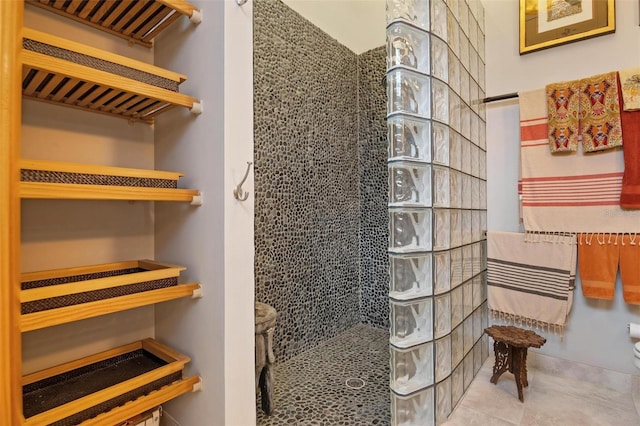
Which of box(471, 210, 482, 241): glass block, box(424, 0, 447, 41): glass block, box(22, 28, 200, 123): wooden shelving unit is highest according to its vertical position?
box(424, 0, 447, 41): glass block

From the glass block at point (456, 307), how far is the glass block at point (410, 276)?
29 centimetres

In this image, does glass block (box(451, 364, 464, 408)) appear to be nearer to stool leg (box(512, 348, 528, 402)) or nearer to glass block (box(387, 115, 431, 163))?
stool leg (box(512, 348, 528, 402))

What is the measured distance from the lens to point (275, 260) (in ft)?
7.20

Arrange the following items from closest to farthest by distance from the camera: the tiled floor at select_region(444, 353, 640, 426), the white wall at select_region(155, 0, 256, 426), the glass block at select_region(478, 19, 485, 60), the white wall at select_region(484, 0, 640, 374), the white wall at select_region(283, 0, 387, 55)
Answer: the white wall at select_region(155, 0, 256, 426) → the tiled floor at select_region(444, 353, 640, 426) → the white wall at select_region(484, 0, 640, 374) → the glass block at select_region(478, 19, 485, 60) → the white wall at select_region(283, 0, 387, 55)

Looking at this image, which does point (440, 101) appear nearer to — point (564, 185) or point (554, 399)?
point (564, 185)

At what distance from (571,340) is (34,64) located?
9.38ft

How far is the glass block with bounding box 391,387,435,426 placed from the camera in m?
1.36

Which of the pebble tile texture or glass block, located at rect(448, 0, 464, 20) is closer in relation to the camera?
glass block, located at rect(448, 0, 464, 20)

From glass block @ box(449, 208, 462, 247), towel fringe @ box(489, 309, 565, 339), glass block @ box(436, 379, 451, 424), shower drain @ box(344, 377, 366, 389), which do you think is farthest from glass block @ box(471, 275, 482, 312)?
shower drain @ box(344, 377, 366, 389)

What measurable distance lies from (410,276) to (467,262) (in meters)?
0.66

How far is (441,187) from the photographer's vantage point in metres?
1.49

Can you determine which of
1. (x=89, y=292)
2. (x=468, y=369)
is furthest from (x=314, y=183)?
(x=89, y=292)

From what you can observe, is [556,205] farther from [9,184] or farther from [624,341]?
[9,184]

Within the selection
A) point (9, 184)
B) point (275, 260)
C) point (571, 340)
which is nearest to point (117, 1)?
point (9, 184)
